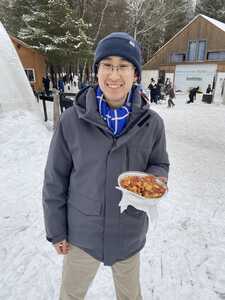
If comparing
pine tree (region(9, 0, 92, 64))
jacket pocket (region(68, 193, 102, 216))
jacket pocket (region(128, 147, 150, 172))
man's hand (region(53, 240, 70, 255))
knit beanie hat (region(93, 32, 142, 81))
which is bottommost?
man's hand (region(53, 240, 70, 255))

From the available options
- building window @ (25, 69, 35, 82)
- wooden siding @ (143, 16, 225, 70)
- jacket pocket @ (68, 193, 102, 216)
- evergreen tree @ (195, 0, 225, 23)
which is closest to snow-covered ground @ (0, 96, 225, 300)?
jacket pocket @ (68, 193, 102, 216)

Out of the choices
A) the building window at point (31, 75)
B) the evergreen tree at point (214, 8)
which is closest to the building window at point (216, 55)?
the evergreen tree at point (214, 8)

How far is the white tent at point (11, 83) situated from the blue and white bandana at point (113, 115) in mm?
7374

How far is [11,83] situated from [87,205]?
8208 millimetres

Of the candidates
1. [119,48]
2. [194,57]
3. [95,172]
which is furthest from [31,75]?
[95,172]

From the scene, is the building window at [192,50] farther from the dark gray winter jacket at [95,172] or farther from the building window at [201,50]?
the dark gray winter jacket at [95,172]

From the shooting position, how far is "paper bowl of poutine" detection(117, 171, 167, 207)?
1.46 m

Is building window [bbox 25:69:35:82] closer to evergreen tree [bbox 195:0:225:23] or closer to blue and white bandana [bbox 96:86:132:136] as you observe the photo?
blue and white bandana [bbox 96:86:132:136]

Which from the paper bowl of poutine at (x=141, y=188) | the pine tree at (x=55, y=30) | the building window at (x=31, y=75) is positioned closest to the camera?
the paper bowl of poutine at (x=141, y=188)

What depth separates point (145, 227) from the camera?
72.3 inches

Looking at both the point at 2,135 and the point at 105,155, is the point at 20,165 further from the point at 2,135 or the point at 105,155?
the point at 105,155

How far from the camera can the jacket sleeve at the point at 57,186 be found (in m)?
1.57

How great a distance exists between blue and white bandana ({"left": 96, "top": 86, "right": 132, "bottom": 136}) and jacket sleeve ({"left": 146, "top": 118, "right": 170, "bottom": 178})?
252 mm

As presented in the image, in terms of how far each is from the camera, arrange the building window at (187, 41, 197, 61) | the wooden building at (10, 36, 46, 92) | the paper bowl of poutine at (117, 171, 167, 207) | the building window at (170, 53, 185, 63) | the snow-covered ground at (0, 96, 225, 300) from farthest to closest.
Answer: the building window at (170, 53, 185, 63)
the building window at (187, 41, 197, 61)
the wooden building at (10, 36, 46, 92)
the snow-covered ground at (0, 96, 225, 300)
the paper bowl of poutine at (117, 171, 167, 207)
